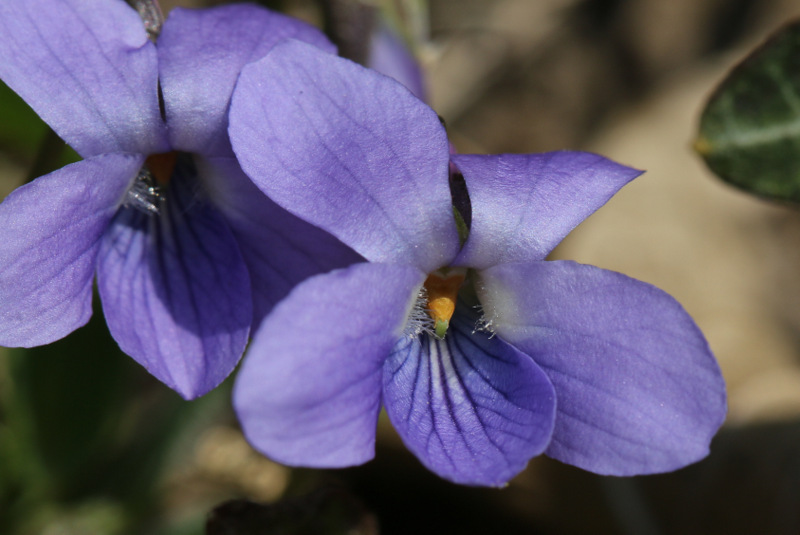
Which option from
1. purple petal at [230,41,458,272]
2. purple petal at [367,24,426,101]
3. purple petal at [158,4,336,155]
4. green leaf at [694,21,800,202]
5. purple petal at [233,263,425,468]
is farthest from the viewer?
purple petal at [367,24,426,101]

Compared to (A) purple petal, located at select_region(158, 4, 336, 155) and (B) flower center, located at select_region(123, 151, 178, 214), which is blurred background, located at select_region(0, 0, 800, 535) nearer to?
(B) flower center, located at select_region(123, 151, 178, 214)

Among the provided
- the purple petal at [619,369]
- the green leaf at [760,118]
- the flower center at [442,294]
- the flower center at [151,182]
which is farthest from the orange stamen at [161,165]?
the green leaf at [760,118]

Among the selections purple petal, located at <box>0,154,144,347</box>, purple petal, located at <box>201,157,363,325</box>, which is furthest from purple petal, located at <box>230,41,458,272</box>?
purple petal, located at <box>0,154,144,347</box>

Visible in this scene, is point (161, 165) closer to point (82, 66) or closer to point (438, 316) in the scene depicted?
point (82, 66)

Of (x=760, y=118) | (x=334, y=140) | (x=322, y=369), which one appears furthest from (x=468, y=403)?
(x=760, y=118)

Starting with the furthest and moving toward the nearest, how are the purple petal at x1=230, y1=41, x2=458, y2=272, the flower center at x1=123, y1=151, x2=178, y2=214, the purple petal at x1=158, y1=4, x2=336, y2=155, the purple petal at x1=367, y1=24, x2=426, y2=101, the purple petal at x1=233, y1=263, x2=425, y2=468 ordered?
the purple petal at x1=367, y1=24, x2=426, y2=101 → the flower center at x1=123, y1=151, x2=178, y2=214 → the purple petal at x1=158, y1=4, x2=336, y2=155 → the purple petal at x1=230, y1=41, x2=458, y2=272 → the purple petal at x1=233, y1=263, x2=425, y2=468
